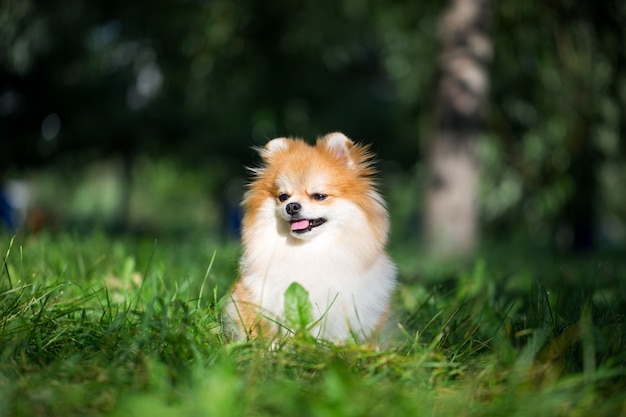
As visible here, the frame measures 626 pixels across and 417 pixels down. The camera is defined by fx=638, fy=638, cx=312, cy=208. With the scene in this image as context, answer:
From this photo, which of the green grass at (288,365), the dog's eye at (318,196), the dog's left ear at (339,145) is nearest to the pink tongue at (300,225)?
the dog's eye at (318,196)

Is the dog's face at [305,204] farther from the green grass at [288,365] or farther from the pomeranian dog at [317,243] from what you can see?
the green grass at [288,365]

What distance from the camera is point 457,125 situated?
22.0 feet

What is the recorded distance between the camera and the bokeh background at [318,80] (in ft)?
25.9

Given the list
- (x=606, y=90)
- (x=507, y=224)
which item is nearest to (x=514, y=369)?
(x=606, y=90)

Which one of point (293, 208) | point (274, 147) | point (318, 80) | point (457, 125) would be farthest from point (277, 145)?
point (318, 80)

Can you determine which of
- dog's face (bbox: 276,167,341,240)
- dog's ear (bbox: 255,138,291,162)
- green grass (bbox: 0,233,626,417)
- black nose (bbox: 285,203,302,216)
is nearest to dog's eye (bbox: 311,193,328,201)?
dog's face (bbox: 276,167,341,240)

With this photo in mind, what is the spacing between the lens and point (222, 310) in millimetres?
2627

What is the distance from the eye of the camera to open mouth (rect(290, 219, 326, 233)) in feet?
8.94

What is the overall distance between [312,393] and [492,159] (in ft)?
27.2

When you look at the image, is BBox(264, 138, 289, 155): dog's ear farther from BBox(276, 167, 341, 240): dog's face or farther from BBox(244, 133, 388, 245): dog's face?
BBox(276, 167, 341, 240): dog's face

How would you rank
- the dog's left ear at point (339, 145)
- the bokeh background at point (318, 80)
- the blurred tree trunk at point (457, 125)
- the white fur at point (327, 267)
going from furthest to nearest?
1. the bokeh background at point (318, 80)
2. the blurred tree trunk at point (457, 125)
3. the dog's left ear at point (339, 145)
4. the white fur at point (327, 267)

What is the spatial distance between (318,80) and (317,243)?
745cm

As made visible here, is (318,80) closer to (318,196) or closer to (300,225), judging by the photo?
(318,196)

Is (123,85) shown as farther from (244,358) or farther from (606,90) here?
(244,358)
